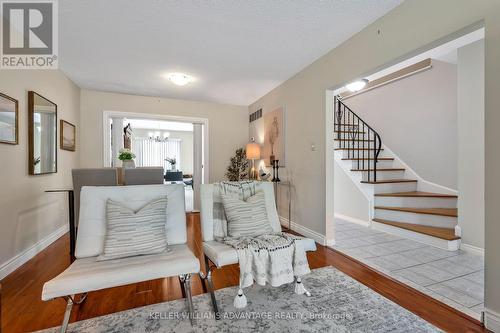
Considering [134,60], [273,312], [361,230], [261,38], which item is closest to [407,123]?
[361,230]

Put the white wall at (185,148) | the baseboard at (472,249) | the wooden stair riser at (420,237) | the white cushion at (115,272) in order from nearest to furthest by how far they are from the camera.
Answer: the white cushion at (115,272) < the baseboard at (472,249) < the wooden stair riser at (420,237) < the white wall at (185,148)

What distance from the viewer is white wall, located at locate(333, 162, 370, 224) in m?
3.95

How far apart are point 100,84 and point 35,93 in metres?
1.48

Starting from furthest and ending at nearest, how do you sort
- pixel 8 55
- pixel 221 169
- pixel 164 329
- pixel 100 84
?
pixel 221 169, pixel 100 84, pixel 8 55, pixel 164 329

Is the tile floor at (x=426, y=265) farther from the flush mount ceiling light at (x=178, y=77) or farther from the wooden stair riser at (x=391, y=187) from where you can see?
the flush mount ceiling light at (x=178, y=77)

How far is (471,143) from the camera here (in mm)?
2789

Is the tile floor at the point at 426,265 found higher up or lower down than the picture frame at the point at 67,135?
lower down

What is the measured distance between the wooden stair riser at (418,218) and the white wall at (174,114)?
10.7ft

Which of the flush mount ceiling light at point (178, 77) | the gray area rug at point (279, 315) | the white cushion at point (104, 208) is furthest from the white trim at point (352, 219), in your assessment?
the flush mount ceiling light at point (178, 77)

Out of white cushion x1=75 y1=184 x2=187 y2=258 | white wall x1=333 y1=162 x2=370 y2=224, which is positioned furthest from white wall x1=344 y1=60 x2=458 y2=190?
white cushion x1=75 y1=184 x2=187 y2=258

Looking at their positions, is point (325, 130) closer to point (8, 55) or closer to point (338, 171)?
point (338, 171)

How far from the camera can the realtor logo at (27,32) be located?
2.16 m

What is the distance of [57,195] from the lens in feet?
11.1

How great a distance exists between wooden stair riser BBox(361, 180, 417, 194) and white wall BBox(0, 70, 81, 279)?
15.4 feet
